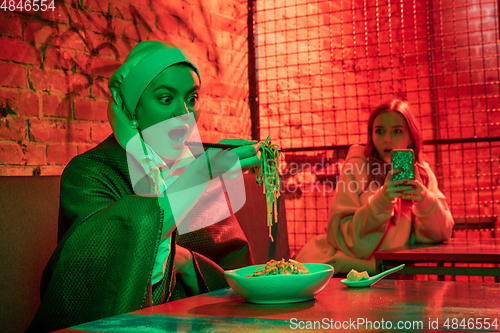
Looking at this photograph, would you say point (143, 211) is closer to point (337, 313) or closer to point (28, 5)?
point (337, 313)

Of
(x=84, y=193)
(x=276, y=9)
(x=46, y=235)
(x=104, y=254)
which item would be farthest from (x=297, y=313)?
(x=276, y=9)

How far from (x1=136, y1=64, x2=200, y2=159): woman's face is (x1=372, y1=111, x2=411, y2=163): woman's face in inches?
52.7

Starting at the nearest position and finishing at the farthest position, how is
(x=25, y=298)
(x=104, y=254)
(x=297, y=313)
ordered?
(x=297, y=313) → (x=104, y=254) → (x=25, y=298)

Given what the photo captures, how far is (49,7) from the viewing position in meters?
1.72

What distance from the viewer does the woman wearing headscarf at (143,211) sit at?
102 centimetres

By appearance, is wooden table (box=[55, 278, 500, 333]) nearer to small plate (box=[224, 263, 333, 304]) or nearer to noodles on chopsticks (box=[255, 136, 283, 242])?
small plate (box=[224, 263, 333, 304])

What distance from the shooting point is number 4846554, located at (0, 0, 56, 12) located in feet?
5.19

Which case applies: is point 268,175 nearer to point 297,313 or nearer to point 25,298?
point 297,313

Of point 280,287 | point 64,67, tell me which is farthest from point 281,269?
point 64,67

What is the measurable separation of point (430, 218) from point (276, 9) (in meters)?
1.81

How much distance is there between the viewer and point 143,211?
3.31ft

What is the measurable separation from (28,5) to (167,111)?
2.52ft

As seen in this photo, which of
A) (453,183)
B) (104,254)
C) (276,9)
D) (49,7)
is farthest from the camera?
(453,183)

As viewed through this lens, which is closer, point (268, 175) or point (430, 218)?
point (268, 175)
